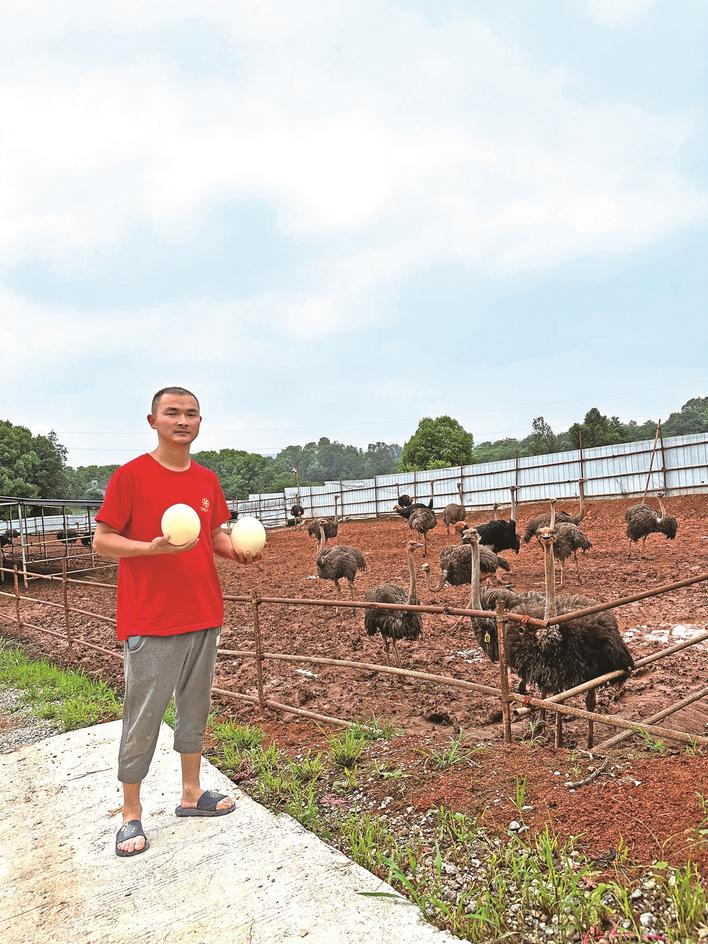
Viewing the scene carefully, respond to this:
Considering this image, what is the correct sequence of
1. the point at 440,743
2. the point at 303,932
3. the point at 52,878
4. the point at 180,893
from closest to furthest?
the point at 303,932 → the point at 180,893 → the point at 52,878 → the point at 440,743

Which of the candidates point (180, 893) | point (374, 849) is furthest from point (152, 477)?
point (374, 849)

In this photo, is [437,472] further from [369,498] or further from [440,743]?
[440,743]

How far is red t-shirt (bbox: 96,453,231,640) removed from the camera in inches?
104

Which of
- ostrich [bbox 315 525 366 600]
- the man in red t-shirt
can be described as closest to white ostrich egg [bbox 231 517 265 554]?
the man in red t-shirt

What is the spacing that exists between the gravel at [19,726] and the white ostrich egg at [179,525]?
2.73 metres

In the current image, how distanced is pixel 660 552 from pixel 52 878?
36.6 feet

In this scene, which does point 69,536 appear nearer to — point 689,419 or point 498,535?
point 498,535

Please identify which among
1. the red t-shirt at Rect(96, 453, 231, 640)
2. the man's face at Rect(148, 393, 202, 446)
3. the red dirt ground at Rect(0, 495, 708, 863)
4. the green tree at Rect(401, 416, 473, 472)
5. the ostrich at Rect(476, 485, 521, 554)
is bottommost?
the red dirt ground at Rect(0, 495, 708, 863)

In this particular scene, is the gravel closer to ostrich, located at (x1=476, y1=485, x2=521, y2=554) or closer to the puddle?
the puddle

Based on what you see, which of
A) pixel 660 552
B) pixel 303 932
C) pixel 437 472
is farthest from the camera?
pixel 437 472

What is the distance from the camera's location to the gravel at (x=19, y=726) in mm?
4441

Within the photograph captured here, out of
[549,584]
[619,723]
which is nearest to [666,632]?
[549,584]

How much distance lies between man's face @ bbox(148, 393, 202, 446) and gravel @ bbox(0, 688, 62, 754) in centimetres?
279

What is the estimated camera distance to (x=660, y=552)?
1159 centimetres
